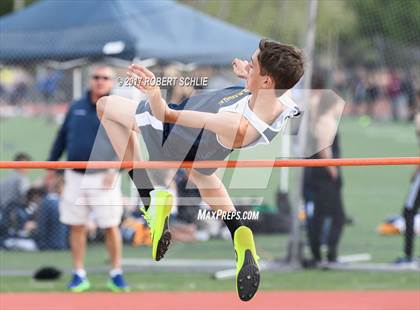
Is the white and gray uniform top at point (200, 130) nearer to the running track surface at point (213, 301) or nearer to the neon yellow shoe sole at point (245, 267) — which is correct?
the neon yellow shoe sole at point (245, 267)

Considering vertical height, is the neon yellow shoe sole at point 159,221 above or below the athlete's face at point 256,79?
below

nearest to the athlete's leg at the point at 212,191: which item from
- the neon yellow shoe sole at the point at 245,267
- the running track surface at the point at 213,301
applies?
the neon yellow shoe sole at the point at 245,267

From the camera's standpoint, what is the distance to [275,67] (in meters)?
5.97

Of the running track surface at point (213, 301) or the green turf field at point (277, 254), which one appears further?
the green turf field at point (277, 254)

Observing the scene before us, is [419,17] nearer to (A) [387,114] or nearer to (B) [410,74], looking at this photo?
(B) [410,74]

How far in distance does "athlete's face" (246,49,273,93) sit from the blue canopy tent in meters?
4.80

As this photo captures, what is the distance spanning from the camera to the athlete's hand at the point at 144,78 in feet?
18.3

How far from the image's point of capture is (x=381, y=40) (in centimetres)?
1247

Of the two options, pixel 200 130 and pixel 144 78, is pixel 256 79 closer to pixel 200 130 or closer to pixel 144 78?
pixel 200 130

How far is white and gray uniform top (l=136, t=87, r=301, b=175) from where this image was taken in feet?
19.9

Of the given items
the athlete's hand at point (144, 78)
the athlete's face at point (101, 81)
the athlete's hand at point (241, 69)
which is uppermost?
the athlete's hand at point (144, 78)

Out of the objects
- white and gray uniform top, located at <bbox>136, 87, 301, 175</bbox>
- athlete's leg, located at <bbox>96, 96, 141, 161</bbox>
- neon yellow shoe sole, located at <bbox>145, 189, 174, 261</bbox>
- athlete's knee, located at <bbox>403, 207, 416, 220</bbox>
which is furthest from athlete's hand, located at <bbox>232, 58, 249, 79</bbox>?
athlete's knee, located at <bbox>403, 207, 416, 220</bbox>

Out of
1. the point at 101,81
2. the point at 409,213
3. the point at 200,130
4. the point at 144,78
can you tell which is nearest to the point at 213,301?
the point at 101,81

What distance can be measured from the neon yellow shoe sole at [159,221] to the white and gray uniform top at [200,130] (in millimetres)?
305
